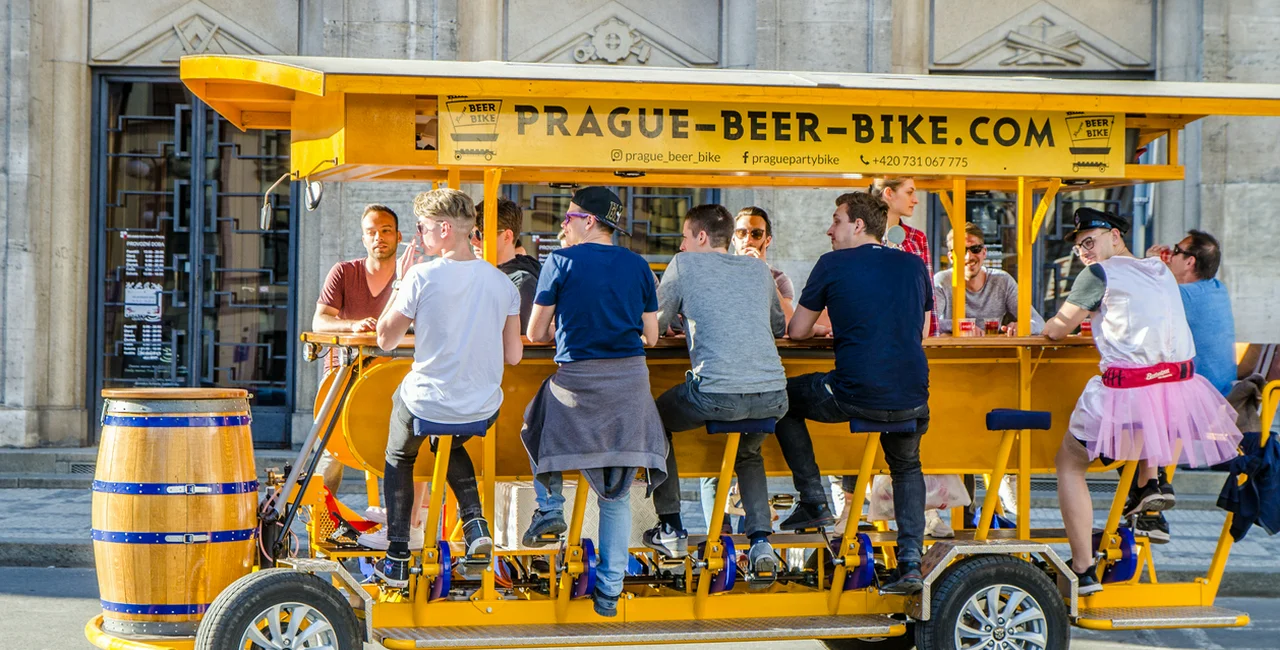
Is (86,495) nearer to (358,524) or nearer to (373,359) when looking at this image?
(358,524)

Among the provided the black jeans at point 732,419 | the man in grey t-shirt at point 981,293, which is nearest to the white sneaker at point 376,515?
the black jeans at point 732,419

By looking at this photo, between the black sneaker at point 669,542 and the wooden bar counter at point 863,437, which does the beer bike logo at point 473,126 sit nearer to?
the wooden bar counter at point 863,437

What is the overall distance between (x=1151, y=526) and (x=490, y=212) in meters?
3.34

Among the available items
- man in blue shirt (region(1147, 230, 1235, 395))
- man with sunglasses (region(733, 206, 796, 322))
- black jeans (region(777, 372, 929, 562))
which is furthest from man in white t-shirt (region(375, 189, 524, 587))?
man in blue shirt (region(1147, 230, 1235, 395))

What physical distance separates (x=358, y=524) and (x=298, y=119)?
1834 millimetres

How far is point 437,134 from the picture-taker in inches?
216

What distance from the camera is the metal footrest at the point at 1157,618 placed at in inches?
226

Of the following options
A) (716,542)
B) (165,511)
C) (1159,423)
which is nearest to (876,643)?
(716,542)

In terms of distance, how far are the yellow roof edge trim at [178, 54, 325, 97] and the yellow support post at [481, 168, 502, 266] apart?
806mm

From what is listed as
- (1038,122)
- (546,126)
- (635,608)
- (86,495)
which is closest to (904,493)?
(635,608)

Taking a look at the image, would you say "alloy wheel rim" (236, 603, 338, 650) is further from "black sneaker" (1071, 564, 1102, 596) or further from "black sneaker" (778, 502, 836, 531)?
"black sneaker" (1071, 564, 1102, 596)

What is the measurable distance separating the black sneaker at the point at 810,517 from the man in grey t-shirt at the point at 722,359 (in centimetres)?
16

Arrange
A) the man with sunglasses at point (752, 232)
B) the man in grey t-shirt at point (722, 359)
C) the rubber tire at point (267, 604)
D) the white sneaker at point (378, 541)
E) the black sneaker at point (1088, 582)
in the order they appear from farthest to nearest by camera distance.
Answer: the man with sunglasses at point (752, 232) < the black sneaker at point (1088, 582) < the white sneaker at point (378, 541) < the man in grey t-shirt at point (722, 359) < the rubber tire at point (267, 604)

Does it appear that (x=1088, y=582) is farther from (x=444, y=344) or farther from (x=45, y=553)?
(x=45, y=553)
